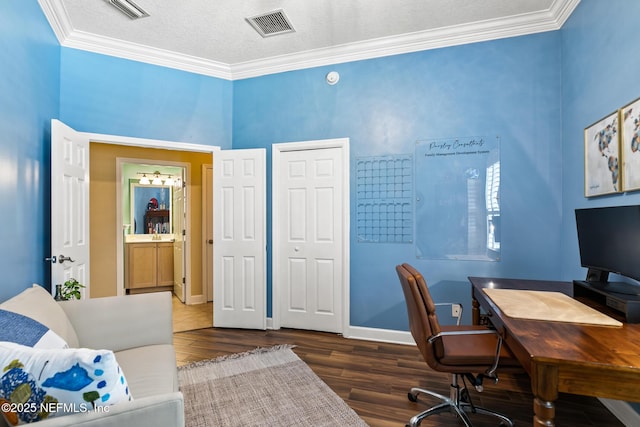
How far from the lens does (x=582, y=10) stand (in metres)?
2.45

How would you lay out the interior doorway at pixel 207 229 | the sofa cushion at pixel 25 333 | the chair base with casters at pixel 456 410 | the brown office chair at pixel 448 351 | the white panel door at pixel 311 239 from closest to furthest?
the sofa cushion at pixel 25 333
the brown office chair at pixel 448 351
the chair base with casters at pixel 456 410
the white panel door at pixel 311 239
the interior doorway at pixel 207 229

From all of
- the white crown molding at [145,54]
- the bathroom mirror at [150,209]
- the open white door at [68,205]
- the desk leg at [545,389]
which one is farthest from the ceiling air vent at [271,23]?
the bathroom mirror at [150,209]

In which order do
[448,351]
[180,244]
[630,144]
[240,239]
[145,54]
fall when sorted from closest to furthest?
[448,351], [630,144], [145,54], [240,239], [180,244]

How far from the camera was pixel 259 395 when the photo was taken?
2.24 metres

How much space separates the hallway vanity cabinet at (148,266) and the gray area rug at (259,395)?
3593 millimetres

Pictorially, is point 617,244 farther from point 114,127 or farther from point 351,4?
point 114,127

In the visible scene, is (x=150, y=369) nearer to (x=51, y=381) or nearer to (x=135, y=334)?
(x=135, y=334)

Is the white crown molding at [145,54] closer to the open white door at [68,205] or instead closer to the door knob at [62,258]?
the open white door at [68,205]

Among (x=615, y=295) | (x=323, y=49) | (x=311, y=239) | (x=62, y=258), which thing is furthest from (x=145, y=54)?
(x=615, y=295)

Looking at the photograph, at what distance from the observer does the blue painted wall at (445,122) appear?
2859mm

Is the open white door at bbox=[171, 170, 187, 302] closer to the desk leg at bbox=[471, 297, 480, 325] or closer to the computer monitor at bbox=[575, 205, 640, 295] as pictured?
the desk leg at bbox=[471, 297, 480, 325]

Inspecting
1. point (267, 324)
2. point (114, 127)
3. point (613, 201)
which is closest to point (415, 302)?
point (613, 201)

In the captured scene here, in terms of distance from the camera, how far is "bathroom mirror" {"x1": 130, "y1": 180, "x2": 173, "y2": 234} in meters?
6.07

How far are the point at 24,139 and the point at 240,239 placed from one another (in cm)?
204
